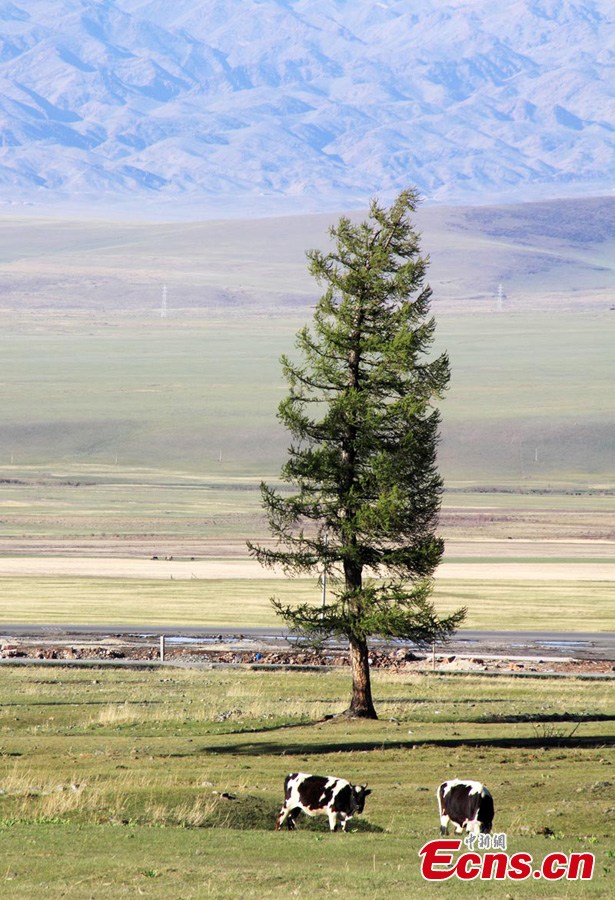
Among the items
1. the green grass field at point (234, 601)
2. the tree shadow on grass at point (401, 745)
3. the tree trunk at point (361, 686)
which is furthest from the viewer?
the green grass field at point (234, 601)

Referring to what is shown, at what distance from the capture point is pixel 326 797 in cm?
1867

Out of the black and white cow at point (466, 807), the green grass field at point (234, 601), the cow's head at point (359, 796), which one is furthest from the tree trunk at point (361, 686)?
the green grass field at point (234, 601)

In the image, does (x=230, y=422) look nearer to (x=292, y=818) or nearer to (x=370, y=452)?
(x=370, y=452)

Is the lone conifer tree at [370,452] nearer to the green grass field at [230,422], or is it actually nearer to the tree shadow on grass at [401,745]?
the tree shadow on grass at [401,745]

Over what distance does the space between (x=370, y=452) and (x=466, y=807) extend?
44.5 feet

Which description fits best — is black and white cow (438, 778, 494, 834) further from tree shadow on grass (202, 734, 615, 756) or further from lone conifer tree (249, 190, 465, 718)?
lone conifer tree (249, 190, 465, 718)

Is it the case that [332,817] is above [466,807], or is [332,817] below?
below

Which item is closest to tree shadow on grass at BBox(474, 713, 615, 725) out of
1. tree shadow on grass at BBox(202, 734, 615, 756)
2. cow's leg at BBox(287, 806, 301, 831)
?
tree shadow on grass at BBox(202, 734, 615, 756)

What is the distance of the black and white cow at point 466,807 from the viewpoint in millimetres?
17328

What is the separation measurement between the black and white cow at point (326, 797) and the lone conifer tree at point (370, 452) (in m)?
10.0

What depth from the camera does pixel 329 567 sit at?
3034 centimetres

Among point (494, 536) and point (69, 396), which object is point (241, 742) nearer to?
point (494, 536)

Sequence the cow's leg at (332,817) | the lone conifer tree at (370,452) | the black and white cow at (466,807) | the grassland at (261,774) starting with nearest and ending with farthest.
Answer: the grassland at (261,774), the black and white cow at (466,807), the cow's leg at (332,817), the lone conifer tree at (370,452)

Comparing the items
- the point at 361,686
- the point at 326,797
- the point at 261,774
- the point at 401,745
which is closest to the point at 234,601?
the point at 361,686
